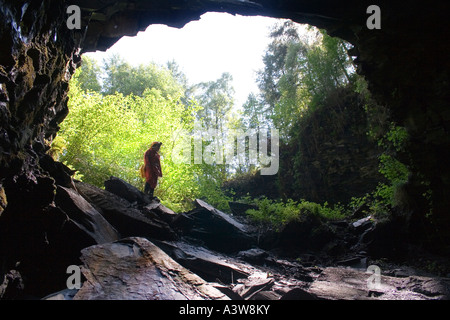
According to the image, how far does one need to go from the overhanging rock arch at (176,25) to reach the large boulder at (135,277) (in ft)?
4.58

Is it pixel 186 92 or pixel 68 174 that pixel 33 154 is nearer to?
pixel 68 174

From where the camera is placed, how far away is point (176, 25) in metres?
6.62

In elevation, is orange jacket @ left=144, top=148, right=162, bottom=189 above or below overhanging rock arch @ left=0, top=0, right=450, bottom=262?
below

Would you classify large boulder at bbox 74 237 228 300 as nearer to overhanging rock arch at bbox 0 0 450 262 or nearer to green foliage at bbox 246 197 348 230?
overhanging rock arch at bbox 0 0 450 262

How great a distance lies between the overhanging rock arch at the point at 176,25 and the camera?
311 cm

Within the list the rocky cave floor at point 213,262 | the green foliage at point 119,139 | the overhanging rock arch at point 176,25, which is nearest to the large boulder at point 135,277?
the rocky cave floor at point 213,262

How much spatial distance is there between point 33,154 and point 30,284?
6.60 ft

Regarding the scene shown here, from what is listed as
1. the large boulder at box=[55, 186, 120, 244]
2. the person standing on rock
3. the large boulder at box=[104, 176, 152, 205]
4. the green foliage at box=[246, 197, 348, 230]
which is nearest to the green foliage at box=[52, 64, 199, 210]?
the large boulder at box=[104, 176, 152, 205]

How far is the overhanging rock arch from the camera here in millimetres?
3109

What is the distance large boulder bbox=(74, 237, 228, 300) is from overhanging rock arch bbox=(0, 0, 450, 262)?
140 centimetres

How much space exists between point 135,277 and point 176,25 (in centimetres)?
650

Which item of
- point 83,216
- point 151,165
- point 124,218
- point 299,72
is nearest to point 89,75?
point 299,72
